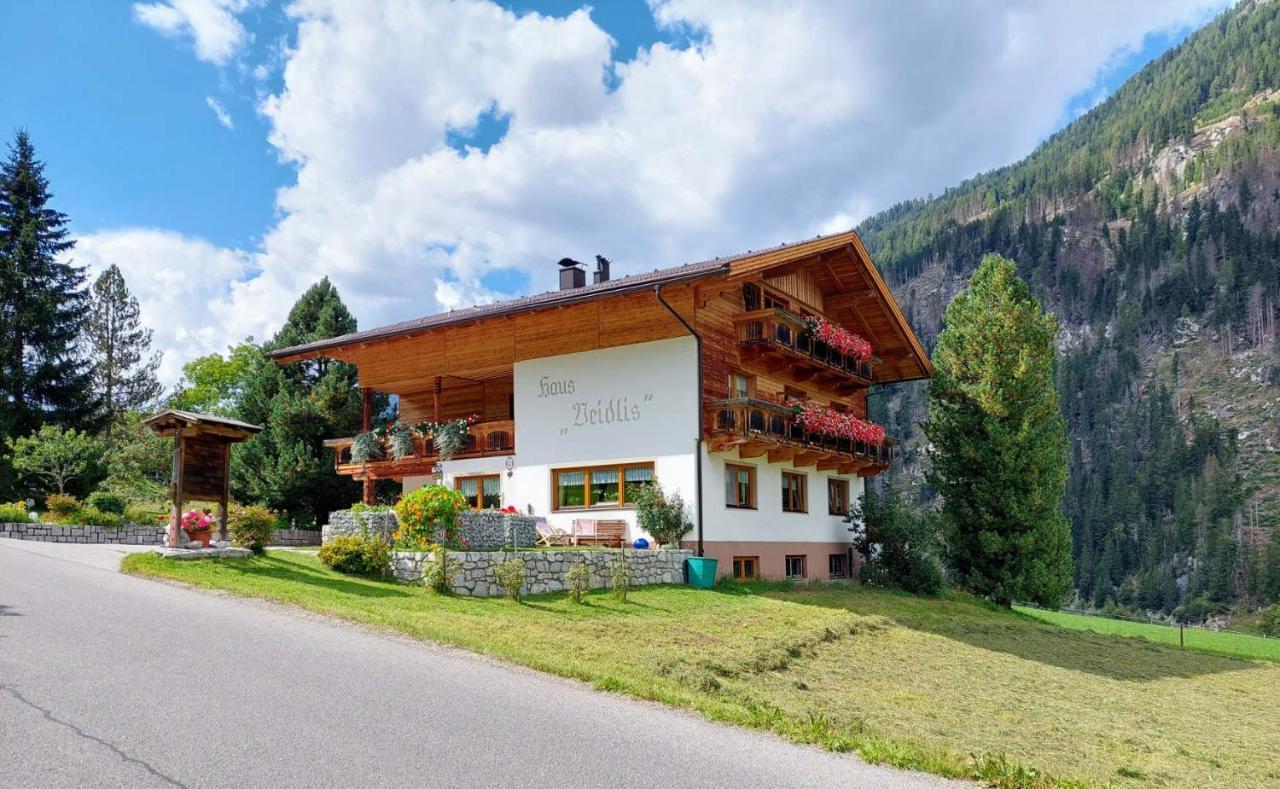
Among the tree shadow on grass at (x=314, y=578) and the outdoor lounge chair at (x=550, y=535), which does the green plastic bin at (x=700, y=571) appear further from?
the tree shadow on grass at (x=314, y=578)

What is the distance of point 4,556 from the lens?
59.7 feet

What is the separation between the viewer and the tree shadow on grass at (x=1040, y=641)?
63.1ft

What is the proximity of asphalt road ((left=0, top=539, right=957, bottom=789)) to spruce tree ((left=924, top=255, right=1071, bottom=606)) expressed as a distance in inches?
867

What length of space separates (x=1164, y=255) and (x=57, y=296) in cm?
19549

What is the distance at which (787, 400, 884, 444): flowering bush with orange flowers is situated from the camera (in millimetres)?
25506

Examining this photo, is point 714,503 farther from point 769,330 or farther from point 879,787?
point 879,787

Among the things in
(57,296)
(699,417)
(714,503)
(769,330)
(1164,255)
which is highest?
(1164,255)

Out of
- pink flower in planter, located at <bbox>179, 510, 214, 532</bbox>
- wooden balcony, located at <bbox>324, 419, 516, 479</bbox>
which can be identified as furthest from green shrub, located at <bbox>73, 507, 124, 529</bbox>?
pink flower in planter, located at <bbox>179, 510, 214, 532</bbox>

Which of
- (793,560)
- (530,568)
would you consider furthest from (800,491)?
(530,568)

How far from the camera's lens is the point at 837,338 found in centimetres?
2753

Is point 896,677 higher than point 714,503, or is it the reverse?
point 714,503

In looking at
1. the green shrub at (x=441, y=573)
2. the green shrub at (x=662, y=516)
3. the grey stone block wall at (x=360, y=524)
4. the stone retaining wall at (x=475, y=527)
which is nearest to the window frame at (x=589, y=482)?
the green shrub at (x=662, y=516)

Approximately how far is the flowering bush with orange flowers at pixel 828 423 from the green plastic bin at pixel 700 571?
551 cm

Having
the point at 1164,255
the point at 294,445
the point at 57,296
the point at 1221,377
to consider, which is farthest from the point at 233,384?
the point at 1164,255
